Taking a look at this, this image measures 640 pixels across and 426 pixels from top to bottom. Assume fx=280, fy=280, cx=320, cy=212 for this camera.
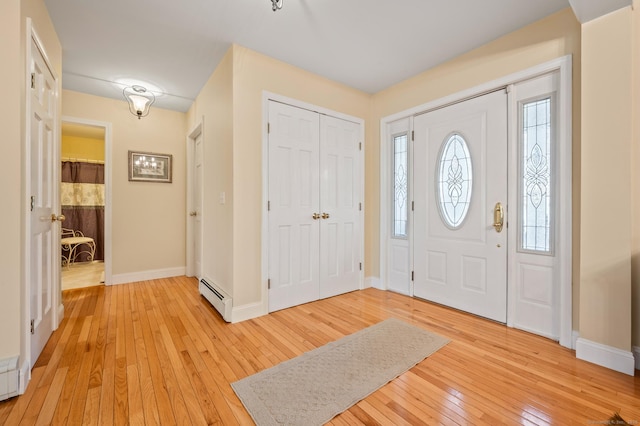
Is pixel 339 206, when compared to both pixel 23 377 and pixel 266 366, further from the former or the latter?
pixel 23 377

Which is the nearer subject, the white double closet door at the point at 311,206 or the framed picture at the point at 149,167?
the white double closet door at the point at 311,206

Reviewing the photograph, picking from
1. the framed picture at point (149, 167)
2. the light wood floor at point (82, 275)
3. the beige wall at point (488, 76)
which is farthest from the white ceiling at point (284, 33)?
the light wood floor at point (82, 275)

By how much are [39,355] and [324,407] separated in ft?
6.97

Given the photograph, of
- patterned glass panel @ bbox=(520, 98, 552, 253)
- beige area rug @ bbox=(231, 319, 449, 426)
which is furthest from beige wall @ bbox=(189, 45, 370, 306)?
patterned glass panel @ bbox=(520, 98, 552, 253)

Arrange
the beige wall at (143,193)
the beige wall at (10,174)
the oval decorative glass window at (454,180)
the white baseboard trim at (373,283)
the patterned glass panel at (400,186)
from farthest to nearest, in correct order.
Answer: the beige wall at (143,193), the white baseboard trim at (373,283), the patterned glass panel at (400,186), the oval decorative glass window at (454,180), the beige wall at (10,174)

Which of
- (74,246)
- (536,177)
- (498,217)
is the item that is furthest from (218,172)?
(74,246)

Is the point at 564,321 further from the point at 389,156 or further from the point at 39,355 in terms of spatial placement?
the point at 39,355

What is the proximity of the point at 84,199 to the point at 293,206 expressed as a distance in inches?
194

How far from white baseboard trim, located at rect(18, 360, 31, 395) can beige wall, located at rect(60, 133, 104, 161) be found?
505cm

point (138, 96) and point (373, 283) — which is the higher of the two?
point (138, 96)

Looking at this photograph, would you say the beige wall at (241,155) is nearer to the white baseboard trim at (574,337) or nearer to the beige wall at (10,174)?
the beige wall at (10,174)

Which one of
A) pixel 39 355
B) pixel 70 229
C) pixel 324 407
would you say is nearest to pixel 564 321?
pixel 324 407

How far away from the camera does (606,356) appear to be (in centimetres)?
191

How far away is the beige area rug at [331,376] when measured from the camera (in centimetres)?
151
